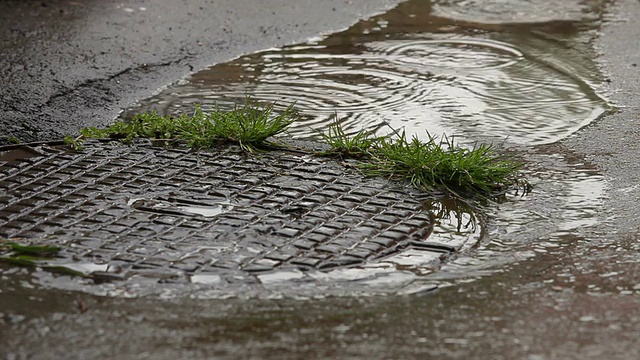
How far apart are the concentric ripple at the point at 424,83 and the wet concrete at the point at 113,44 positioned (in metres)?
0.27

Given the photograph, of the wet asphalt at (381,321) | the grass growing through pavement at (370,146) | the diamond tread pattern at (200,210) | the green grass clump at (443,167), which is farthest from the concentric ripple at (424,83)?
the wet asphalt at (381,321)

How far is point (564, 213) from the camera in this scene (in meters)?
3.96

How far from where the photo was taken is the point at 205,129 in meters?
4.79

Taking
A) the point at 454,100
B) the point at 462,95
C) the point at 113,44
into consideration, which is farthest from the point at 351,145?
the point at 113,44

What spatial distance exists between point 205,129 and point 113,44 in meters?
2.14

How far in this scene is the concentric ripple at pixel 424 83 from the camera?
513 centimetres

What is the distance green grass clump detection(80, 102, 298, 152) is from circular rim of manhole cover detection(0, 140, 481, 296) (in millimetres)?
91

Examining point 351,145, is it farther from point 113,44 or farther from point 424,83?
point 113,44

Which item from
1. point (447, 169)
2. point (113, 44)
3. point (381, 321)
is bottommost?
point (381, 321)

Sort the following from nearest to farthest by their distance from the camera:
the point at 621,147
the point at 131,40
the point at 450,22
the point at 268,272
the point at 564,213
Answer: the point at 268,272 → the point at 564,213 → the point at 621,147 → the point at 131,40 → the point at 450,22

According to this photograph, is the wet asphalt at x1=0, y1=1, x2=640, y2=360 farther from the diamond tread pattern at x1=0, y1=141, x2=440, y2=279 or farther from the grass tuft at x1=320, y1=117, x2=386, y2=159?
the grass tuft at x1=320, y1=117, x2=386, y2=159

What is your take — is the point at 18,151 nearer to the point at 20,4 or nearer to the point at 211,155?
the point at 211,155

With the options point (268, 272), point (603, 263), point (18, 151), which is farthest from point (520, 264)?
point (18, 151)

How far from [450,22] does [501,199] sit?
351 centimetres
